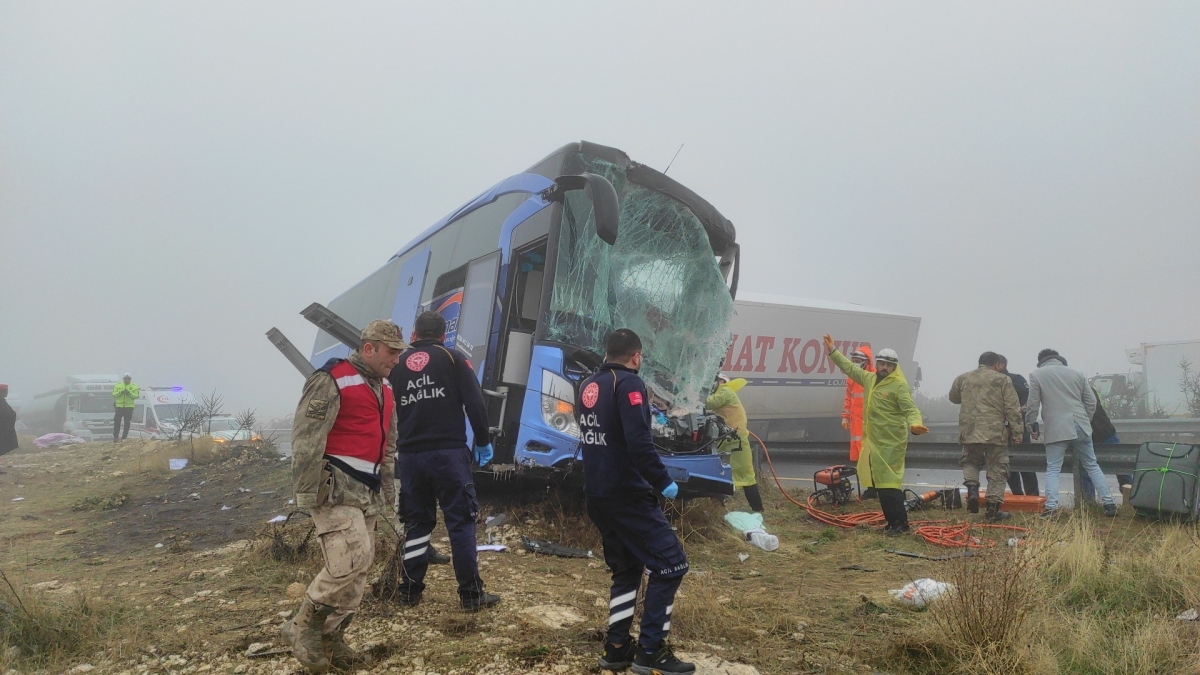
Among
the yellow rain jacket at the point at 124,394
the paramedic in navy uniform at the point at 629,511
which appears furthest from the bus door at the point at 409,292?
the yellow rain jacket at the point at 124,394

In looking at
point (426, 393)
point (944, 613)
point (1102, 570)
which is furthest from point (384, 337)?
point (1102, 570)

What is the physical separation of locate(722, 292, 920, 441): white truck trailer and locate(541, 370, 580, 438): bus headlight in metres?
8.52

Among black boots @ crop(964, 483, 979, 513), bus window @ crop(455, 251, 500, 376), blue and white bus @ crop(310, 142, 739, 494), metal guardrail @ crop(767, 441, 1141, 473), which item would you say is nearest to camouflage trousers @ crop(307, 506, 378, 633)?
blue and white bus @ crop(310, 142, 739, 494)

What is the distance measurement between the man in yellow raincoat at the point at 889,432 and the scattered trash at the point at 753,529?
115 centimetres

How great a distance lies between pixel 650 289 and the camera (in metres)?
6.30

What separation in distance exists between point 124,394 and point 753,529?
16.5 m

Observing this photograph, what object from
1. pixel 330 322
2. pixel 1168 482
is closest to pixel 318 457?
pixel 330 322

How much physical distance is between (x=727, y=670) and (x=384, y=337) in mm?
2115

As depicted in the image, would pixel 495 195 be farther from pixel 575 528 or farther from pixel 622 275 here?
pixel 575 528

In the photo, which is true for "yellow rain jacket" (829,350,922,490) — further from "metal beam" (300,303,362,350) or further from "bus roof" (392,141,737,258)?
"metal beam" (300,303,362,350)

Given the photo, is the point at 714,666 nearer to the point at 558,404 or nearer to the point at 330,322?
the point at 558,404

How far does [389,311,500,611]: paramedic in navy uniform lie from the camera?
3.96 meters

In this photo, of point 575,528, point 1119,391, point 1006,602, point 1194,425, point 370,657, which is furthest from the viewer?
point 1119,391

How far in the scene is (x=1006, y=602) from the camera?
2941 mm
